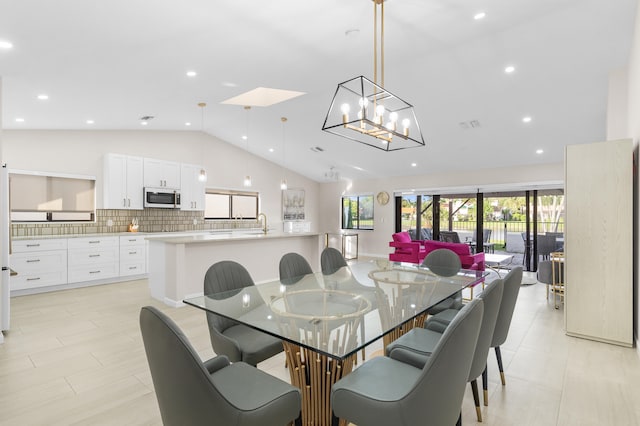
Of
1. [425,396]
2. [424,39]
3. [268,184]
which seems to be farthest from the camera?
[268,184]

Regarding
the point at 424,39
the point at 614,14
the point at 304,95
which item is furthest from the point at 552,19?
the point at 304,95

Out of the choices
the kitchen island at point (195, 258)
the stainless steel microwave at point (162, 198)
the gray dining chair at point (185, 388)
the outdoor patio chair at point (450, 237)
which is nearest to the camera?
the gray dining chair at point (185, 388)

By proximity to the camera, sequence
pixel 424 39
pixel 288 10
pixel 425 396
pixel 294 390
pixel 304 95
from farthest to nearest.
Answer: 1. pixel 304 95
2. pixel 424 39
3. pixel 288 10
4. pixel 294 390
5. pixel 425 396

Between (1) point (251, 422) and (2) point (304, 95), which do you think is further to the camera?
(2) point (304, 95)

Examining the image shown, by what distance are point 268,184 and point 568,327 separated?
7427mm

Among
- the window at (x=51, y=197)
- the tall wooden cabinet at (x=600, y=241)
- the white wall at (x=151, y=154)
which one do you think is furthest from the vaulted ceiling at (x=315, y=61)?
the tall wooden cabinet at (x=600, y=241)

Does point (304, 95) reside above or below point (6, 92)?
above

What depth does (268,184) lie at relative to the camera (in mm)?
9469

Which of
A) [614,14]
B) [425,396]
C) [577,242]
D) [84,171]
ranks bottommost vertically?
[425,396]

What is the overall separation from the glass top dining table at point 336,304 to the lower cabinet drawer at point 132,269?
447cm

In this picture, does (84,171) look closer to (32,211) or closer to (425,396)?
(32,211)

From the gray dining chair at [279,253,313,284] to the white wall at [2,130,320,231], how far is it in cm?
490

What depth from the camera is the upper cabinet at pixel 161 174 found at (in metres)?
6.73

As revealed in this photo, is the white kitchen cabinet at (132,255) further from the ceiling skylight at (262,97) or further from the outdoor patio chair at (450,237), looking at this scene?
the outdoor patio chair at (450,237)
